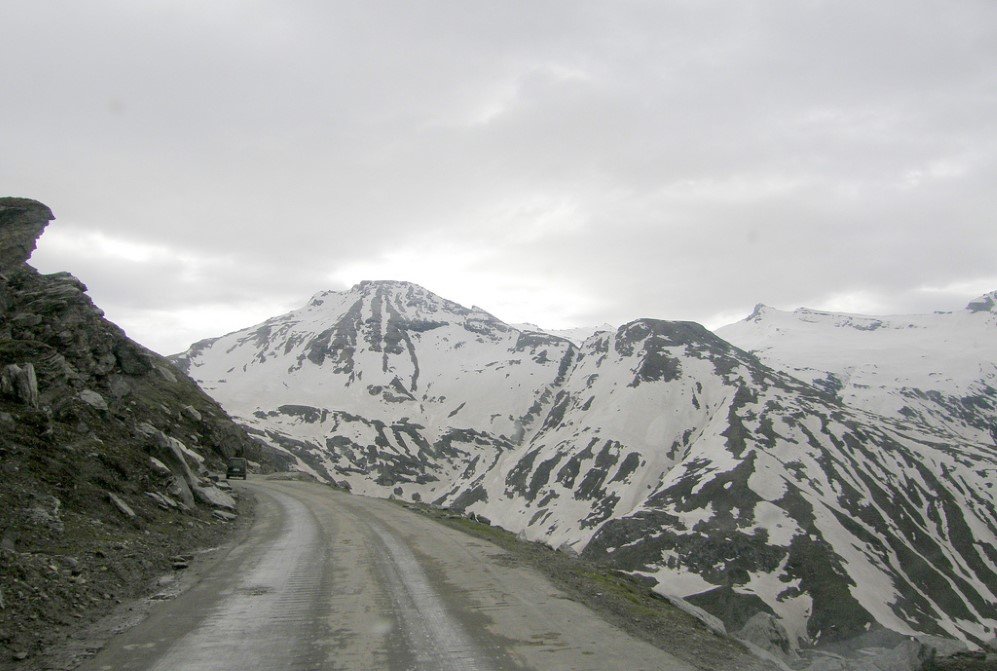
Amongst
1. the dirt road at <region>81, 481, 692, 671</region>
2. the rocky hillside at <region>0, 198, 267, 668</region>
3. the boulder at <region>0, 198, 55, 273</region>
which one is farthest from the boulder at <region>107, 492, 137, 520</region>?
the boulder at <region>0, 198, 55, 273</region>

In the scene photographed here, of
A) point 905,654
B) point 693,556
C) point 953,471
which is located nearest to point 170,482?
point 905,654

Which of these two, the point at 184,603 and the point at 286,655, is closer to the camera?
the point at 286,655

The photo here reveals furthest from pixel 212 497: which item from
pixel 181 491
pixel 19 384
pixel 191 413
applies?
pixel 191 413

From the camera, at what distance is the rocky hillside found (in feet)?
37.0

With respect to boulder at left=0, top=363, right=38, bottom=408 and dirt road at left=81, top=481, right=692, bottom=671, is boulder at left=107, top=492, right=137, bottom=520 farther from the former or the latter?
boulder at left=0, top=363, right=38, bottom=408

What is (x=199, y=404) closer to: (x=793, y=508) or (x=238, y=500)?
(x=238, y=500)

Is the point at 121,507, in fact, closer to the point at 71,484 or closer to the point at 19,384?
the point at 71,484

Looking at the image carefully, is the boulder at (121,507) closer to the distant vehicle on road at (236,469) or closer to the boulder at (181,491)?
the boulder at (181,491)

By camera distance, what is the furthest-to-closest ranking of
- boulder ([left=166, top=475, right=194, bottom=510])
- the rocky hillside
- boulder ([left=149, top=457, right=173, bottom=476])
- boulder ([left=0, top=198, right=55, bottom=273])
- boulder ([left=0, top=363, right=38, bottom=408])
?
boulder ([left=0, top=198, right=55, bottom=273])
boulder ([left=149, top=457, right=173, bottom=476])
boulder ([left=166, top=475, right=194, bottom=510])
boulder ([left=0, top=363, right=38, bottom=408])
the rocky hillside

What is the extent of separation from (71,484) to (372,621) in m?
12.0

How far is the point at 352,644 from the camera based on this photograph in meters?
9.50

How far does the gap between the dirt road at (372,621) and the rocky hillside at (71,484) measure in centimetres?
163

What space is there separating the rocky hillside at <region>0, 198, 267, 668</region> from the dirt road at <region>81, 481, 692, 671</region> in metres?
1.63

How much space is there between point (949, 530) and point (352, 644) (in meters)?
174
